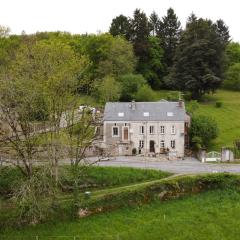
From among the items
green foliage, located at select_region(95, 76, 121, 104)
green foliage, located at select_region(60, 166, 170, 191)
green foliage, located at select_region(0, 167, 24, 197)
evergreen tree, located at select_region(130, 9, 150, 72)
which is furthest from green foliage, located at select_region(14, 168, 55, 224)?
evergreen tree, located at select_region(130, 9, 150, 72)

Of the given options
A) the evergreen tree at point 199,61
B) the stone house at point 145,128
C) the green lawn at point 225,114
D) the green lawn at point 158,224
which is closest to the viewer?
the green lawn at point 158,224

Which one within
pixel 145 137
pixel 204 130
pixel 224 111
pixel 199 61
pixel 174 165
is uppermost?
pixel 199 61

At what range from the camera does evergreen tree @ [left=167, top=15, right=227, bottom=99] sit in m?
70.9

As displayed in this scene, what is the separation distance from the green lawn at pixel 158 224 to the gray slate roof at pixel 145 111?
1727cm

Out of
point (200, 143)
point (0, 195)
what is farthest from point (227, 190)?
point (0, 195)

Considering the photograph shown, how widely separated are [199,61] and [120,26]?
18.6 meters

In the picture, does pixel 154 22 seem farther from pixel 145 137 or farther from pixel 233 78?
pixel 145 137

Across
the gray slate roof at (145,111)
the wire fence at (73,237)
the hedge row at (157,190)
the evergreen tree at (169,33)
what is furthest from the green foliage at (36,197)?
the evergreen tree at (169,33)

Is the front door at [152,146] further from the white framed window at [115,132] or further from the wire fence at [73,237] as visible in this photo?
the wire fence at [73,237]

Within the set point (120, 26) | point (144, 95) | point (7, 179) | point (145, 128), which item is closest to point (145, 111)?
point (145, 128)

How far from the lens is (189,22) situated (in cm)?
7631

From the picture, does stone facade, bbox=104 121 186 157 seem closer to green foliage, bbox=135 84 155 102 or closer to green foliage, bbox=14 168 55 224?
green foliage, bbox=135 84 155 102

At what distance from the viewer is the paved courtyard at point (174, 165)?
4619cm

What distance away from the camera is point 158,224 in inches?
1316
